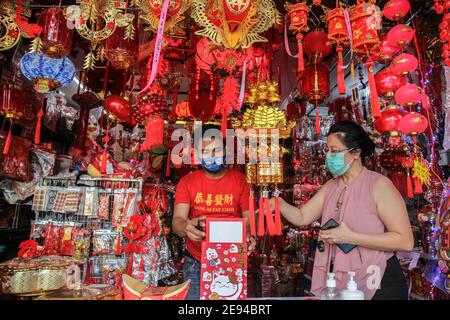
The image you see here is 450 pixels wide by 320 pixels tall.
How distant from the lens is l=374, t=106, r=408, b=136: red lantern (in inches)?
106

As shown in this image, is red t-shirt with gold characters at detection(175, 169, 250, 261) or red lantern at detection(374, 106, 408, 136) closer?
red t-shirt with gold characters at detection(175, 169, 250, 261)

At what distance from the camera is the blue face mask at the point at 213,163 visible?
2076 mm

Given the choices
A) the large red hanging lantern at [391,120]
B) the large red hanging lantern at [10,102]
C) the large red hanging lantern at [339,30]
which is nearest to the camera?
the large red hanging lantern at [339,30]

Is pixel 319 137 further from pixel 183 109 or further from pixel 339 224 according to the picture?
pixel 339 224

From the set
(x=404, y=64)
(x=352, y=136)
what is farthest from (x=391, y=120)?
(x=352, y=136)

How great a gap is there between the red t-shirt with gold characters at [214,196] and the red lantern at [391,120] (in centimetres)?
140

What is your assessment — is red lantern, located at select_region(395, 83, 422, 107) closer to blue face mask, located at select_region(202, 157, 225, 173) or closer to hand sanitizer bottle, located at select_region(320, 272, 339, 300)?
blue face mask, located at select_region(202, 157, 225, 173)

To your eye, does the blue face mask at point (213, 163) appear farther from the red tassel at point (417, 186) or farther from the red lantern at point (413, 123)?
the red tassel at point (417, 186)

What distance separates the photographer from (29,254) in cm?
180

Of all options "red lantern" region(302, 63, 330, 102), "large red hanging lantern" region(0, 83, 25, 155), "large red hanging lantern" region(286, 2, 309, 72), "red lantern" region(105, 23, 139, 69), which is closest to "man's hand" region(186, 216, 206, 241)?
"large red hanging lantern" region(286, 2, 309, 72)

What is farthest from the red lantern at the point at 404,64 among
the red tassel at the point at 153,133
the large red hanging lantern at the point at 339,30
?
the red tassel at the point at 153,133

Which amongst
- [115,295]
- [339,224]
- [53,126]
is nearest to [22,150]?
[53,126]

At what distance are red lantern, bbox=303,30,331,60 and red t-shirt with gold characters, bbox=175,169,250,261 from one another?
1.42 m

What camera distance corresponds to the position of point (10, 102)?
292 cm
